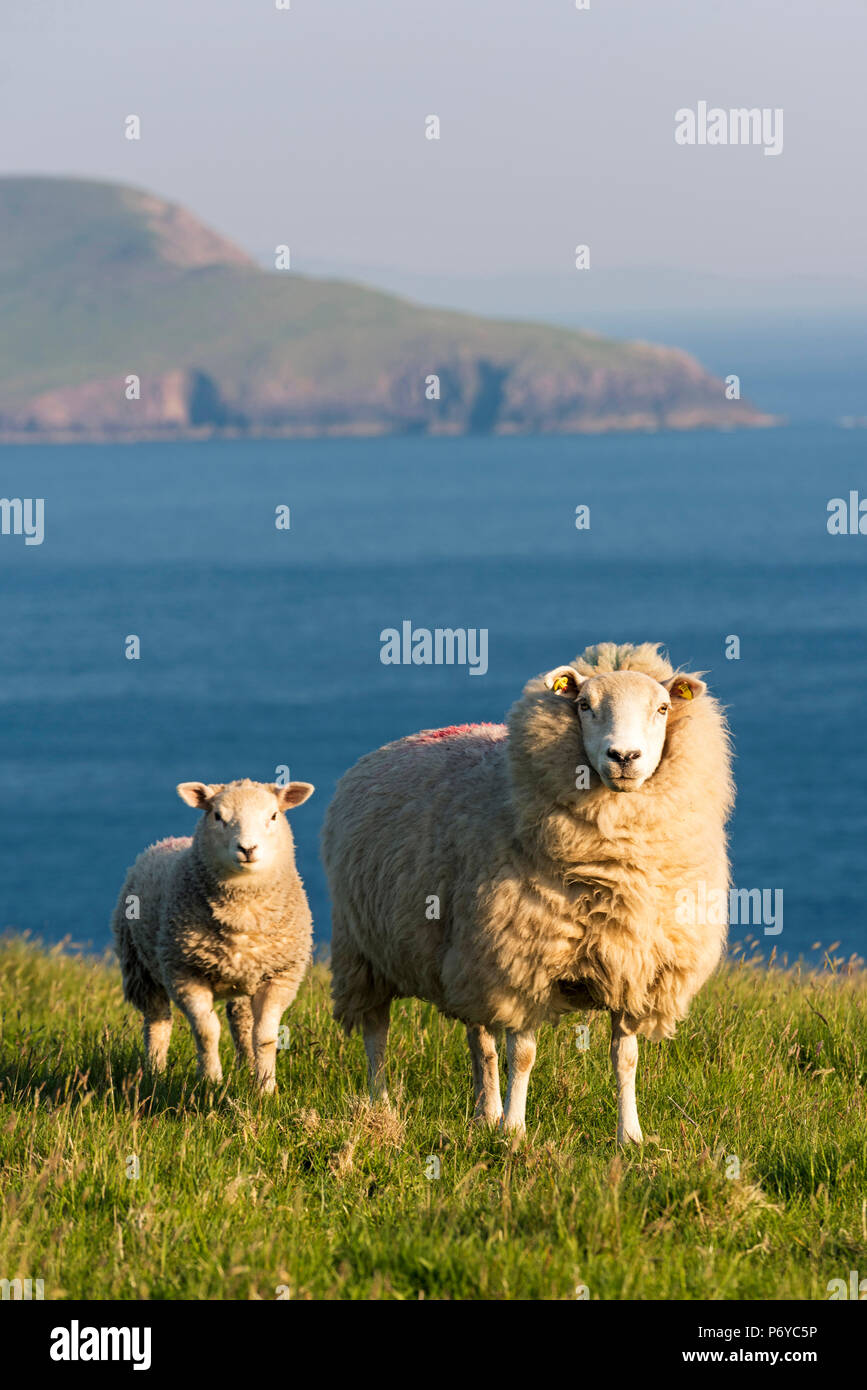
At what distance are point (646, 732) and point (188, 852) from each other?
296 cm

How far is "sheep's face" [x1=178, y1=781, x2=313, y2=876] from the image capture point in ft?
24.7

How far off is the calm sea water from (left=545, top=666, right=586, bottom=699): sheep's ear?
1644 inches

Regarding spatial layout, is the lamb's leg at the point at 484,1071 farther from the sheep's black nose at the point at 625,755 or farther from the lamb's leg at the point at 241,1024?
the lamb's leg at the point at 241,1024

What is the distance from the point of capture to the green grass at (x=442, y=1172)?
4531 mm

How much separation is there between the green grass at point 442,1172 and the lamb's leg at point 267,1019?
0.64 ft

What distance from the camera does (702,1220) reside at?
4910 mm

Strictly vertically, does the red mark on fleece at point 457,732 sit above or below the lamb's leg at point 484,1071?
above

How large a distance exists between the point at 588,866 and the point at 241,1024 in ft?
9.62

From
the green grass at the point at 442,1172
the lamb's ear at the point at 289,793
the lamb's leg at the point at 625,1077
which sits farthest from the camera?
the lamb's ear at the point at 289,793

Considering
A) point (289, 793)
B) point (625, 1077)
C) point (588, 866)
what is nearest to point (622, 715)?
point (588, 866)

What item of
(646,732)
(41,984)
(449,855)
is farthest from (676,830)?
(41,984)

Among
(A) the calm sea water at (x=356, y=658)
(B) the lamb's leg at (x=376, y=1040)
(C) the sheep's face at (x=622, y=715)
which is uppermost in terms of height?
(A) the calm sea water at (x=356, y=658)

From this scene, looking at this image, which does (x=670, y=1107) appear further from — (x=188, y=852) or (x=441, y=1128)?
(x=188, y=852)

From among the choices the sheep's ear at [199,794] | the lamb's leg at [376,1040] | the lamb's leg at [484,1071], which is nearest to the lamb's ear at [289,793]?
the sheep's ear at [199,794]
